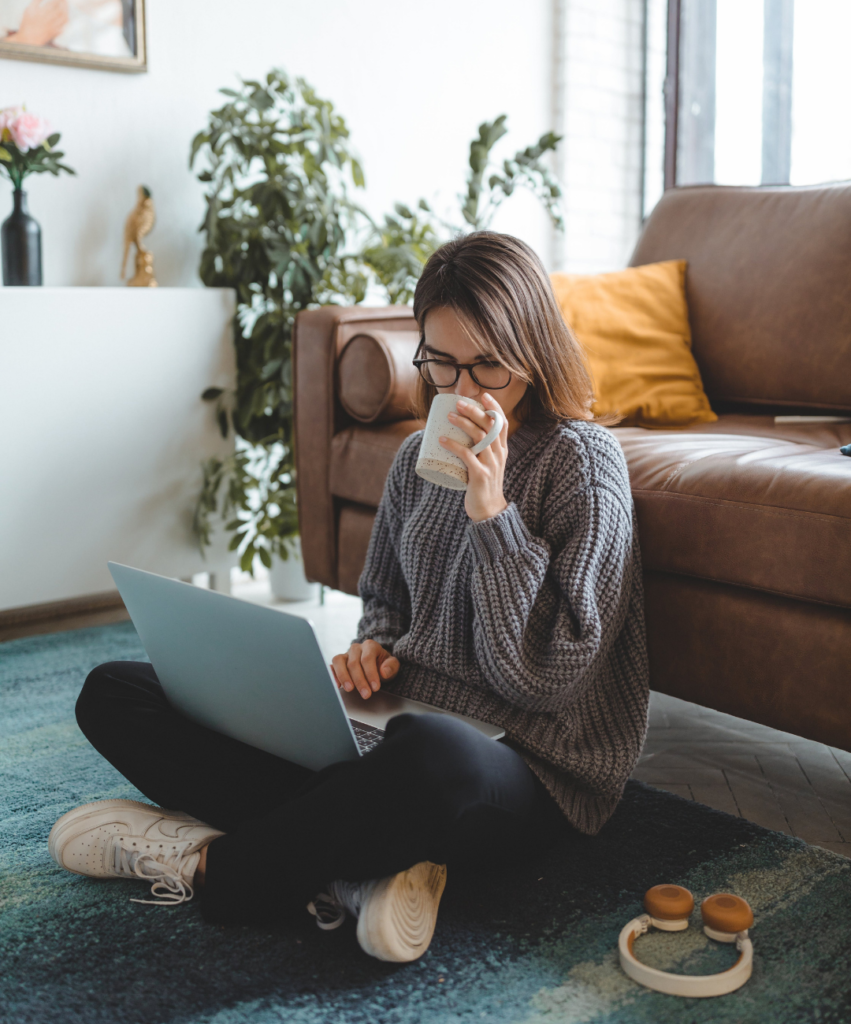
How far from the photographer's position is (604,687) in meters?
1.17

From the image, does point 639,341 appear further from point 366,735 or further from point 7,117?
point 7,117

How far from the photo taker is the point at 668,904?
101 cm

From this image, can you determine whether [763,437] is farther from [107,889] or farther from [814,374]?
[107,889]

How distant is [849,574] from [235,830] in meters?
0.72

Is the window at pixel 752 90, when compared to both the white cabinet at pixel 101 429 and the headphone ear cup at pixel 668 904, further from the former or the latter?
the headphone ear cup at pixel 668 904

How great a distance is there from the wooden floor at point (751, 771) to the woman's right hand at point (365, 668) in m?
0.47

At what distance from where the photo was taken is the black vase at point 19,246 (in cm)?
208

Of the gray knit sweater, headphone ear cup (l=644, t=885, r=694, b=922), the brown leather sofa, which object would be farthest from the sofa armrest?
headphone ear cup (l=644, t=885, r=694, b=922)

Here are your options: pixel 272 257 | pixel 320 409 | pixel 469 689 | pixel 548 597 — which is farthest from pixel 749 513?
pixel 272 257

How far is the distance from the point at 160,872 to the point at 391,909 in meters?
0.29

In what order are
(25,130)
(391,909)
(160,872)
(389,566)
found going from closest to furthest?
(391,909) < (160,872) < (389,566) < (25,130)

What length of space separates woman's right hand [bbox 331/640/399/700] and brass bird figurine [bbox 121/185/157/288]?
1331 mm

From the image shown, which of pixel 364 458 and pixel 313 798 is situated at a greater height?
pixel 364 458

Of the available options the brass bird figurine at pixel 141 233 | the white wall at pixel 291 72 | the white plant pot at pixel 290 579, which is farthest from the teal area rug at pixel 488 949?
the white wall at pixel 291 72
